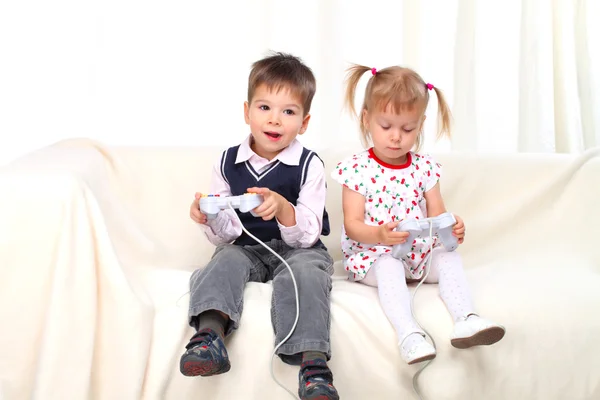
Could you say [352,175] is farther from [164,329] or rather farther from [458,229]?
[164,329]

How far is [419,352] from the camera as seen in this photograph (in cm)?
139

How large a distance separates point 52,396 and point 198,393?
0.26m

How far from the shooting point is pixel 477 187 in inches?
81.7

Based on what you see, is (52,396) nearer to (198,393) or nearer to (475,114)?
(198,393)

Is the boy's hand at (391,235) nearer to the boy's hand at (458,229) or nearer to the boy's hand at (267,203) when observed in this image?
the boy's hand at (458,229)

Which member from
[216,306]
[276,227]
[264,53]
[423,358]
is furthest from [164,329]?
[264,53]

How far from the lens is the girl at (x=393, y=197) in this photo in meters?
1.56

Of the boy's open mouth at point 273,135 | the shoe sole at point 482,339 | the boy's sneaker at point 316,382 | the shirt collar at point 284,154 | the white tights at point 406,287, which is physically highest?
the boy's open mouth at point 273,135

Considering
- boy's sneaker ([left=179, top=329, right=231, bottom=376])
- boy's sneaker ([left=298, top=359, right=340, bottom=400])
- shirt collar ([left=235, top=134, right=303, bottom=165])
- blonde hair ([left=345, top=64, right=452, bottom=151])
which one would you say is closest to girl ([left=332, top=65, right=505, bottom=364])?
blonde hair ([left=345, top=64, right=452, bottom=151])

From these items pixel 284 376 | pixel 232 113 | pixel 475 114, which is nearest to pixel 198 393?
pixel 284 376

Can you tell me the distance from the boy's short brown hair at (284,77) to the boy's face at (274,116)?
0.04ft

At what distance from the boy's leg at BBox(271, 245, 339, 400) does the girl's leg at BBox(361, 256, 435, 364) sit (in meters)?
0.11

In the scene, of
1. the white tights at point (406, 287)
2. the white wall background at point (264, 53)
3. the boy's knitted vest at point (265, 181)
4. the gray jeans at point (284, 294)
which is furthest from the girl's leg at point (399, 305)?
the white wall background at point (264, 53)

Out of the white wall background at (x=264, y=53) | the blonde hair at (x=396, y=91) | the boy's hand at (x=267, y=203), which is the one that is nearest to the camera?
the boy's hand at (x=267, y=203)
